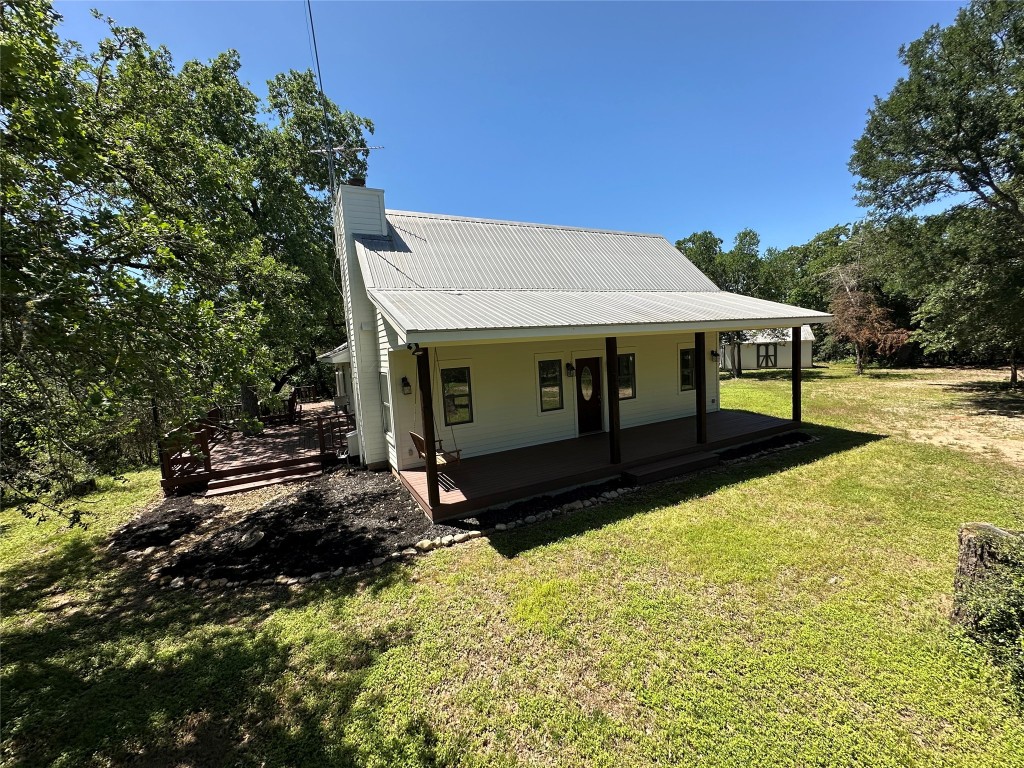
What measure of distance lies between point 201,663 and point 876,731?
526 centimetres

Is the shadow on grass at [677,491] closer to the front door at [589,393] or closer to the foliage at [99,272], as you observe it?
the front door at [589,393]

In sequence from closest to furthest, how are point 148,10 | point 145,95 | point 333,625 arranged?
point 333,625, point 148,10, point 145,95

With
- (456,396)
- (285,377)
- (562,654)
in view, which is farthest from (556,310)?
(285,377)

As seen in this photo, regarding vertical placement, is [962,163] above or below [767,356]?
above

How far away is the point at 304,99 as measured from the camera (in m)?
17.5

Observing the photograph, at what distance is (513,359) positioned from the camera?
8703mm

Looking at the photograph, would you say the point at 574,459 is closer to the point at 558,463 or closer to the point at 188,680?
the point at 558,463

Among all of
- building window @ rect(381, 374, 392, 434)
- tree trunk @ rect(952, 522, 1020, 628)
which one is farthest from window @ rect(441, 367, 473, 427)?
tree trunk @ rect(952, 522, 1020, 628)

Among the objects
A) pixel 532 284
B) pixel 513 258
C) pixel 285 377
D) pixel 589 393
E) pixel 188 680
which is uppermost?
pixel 513 258

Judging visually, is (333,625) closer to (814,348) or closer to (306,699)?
(306,699)

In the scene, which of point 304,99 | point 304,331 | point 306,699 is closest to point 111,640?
point 306,699

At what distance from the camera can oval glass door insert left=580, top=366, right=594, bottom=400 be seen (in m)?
9.73

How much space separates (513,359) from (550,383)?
3.88ft

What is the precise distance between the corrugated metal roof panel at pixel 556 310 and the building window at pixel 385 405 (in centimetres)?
195
